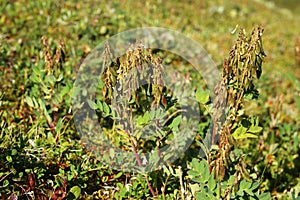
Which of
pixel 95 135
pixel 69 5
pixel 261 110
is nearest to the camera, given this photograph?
pixel 95 135

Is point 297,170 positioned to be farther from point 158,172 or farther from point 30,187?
point 30,187

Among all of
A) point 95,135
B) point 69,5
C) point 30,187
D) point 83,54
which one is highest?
point 69,5

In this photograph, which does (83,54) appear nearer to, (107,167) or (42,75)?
(42,75)

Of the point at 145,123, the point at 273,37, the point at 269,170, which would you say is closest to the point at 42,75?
the point at 145,123

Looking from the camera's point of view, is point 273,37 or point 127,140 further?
point 273,37

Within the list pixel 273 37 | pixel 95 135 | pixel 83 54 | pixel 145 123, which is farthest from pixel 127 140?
pixel 273 37

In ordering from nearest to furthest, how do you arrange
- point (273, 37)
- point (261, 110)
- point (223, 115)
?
point (223, 115)
point (261, 110)
point (273, 37)

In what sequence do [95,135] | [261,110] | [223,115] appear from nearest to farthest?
[223,115] → [95,135] → [261,110]

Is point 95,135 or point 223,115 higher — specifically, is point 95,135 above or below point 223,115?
below

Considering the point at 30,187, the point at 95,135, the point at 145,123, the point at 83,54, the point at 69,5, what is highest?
the point at 69,5
